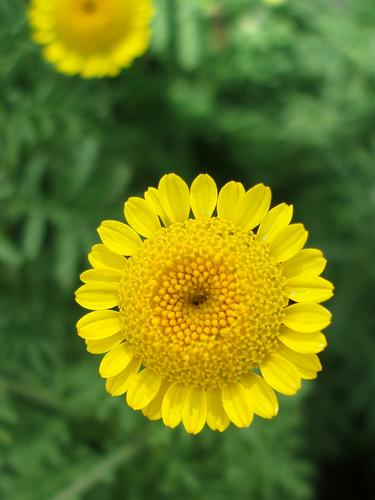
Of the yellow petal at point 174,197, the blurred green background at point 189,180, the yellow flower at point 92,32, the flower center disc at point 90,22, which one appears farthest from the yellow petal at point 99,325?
the flower center disc at point 90,22

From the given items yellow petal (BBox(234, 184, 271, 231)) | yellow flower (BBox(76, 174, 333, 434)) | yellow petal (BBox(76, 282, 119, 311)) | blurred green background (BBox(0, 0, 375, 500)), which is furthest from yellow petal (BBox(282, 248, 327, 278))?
blurred green background (BBox(0, 0, 375, 500))

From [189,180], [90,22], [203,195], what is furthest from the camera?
[189,180]

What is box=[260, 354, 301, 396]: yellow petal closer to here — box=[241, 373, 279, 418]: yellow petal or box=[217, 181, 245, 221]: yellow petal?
box=[241, 373, 279, 418]: yellow petal

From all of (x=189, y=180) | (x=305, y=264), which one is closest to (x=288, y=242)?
(x=305, y=264)

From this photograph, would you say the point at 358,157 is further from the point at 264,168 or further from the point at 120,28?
A: the point at 120,28

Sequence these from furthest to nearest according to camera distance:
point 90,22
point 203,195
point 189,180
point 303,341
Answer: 1. point 189,180
2. point 90,22
3. point 203,195
4. point 303,341

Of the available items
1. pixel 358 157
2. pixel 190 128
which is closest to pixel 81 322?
pixel 358 157

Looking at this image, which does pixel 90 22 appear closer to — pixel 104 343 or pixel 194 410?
pixel 104 343
